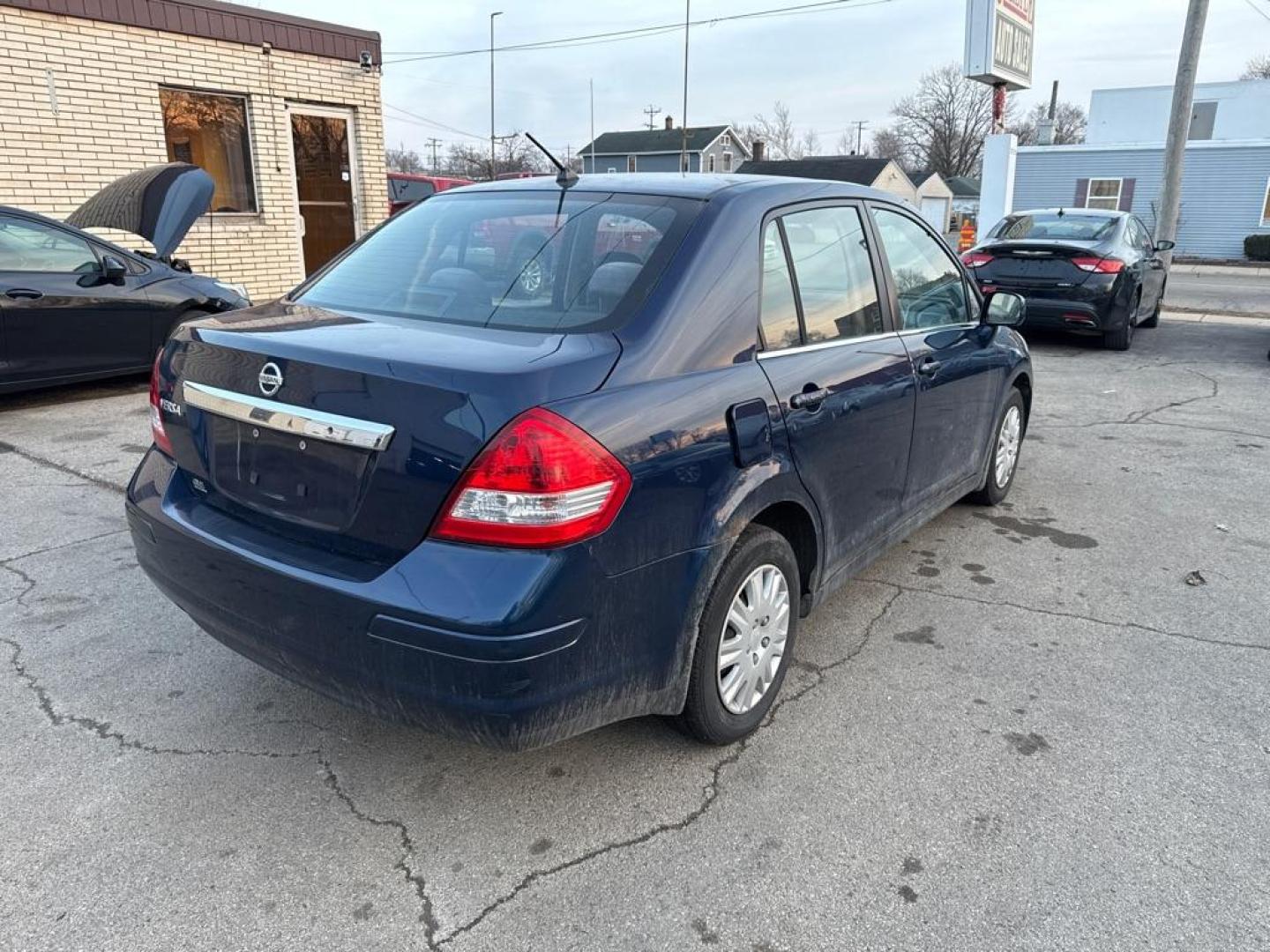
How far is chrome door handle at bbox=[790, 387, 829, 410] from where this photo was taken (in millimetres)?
2844

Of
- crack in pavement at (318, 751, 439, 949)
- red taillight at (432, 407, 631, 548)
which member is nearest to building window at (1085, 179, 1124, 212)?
red taillight at (432, 407, 631, 548)

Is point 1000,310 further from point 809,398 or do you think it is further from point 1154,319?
point 1154,319

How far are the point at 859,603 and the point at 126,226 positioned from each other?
727cm

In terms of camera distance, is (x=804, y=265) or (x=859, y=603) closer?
(x=804, y=265)

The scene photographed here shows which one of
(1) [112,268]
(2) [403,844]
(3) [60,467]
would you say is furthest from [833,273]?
(1) [112,268]

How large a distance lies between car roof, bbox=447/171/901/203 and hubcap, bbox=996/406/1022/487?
2.03 metres

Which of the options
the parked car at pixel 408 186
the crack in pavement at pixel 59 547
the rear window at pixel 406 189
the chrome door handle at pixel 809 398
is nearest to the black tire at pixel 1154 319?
the chrome door handle at pixel 809 398

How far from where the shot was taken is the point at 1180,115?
47.5 feet

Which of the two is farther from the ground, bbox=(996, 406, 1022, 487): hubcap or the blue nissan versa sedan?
the blue nissan versa sedan

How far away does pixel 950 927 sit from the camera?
2.16 m

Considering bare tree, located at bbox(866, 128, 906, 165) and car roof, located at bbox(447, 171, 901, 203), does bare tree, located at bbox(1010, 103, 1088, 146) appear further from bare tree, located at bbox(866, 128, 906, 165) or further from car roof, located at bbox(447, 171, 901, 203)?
car roof, located at bbox(447, 171, 901, 203)

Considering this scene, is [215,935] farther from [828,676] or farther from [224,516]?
[828,676]

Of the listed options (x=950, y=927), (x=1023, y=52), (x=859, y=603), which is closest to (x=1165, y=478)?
(x=859, y=603)

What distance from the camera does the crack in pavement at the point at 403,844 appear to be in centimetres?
216
